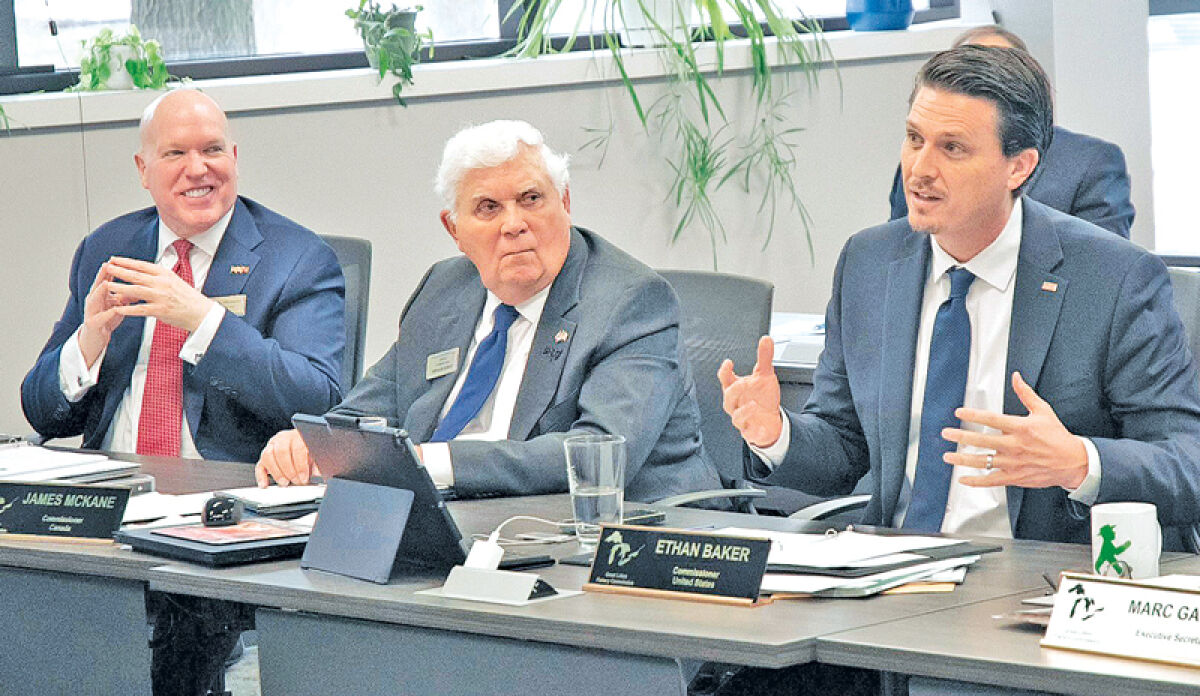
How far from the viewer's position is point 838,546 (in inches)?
82.6

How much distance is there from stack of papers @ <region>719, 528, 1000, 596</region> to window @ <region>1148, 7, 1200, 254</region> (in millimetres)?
3811

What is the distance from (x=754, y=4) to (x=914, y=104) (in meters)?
2.83

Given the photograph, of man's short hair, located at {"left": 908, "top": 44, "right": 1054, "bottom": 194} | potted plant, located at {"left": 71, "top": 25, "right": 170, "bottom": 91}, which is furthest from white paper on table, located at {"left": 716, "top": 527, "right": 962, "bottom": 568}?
potted plant, located at {"left": 71, "top": 25, "right": 170, "bottom": 91}

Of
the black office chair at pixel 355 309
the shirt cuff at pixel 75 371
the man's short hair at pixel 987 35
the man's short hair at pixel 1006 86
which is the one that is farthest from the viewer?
the man's short hair at pixel 987 35

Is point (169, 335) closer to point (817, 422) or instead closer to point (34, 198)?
point (34, 198)

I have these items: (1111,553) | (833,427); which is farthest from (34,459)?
(1111,553)

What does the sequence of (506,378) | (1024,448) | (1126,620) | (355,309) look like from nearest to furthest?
1. (1126,620)
2. (1024,448)
3. (506,378)
4. (355,309)

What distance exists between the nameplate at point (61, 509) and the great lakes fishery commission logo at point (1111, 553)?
137 centimetres

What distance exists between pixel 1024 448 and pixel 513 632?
71cm

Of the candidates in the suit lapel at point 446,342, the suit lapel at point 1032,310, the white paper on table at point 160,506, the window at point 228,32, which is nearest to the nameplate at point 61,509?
the white paper on table at point 160,506

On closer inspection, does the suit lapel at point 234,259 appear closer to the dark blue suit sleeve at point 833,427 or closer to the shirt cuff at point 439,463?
the shirt cuff at point 439,463

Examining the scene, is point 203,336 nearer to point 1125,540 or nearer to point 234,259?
point 234,259

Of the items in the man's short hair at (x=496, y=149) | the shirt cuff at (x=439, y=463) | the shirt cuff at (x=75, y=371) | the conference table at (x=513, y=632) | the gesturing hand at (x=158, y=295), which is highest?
the man's short hair at (x=496, y=149)

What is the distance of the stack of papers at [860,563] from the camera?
189 centimetres
